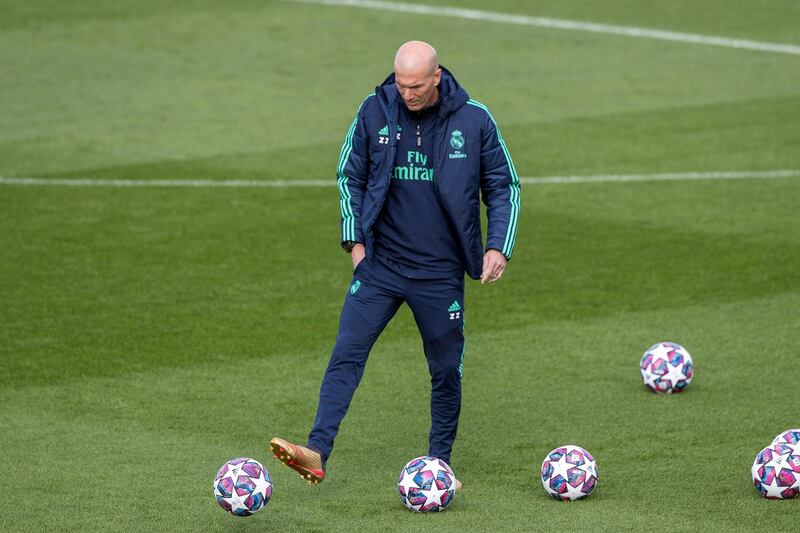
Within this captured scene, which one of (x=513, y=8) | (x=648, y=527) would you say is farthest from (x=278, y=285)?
(x=513, y=8)

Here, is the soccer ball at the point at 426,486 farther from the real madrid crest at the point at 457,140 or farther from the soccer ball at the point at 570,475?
the real madrid crest at the point at 457,140

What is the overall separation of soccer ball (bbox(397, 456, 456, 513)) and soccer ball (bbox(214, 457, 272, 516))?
2.64 feet

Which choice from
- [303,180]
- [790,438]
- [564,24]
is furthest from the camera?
[564,24]

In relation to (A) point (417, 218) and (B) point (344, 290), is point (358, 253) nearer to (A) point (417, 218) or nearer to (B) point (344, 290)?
(A) point (417, 218)

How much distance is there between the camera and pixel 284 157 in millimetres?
19656

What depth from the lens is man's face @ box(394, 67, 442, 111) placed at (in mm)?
8492

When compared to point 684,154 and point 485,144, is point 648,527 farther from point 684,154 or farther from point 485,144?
point 684,154

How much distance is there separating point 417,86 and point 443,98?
11.4 inches

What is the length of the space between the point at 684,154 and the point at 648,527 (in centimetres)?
1177

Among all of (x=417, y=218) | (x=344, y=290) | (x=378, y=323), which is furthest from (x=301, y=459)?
(x=344, y=290)

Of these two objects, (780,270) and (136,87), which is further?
(136,87)

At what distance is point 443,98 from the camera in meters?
8.77

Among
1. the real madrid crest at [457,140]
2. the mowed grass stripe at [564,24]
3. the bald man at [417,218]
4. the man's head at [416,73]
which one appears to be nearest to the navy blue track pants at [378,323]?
the bald man at [417,218]

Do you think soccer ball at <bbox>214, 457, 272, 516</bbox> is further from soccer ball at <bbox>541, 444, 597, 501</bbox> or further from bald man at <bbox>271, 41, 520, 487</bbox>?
soccer ball at <bbox>541, 444, 597, 501</bbox>
